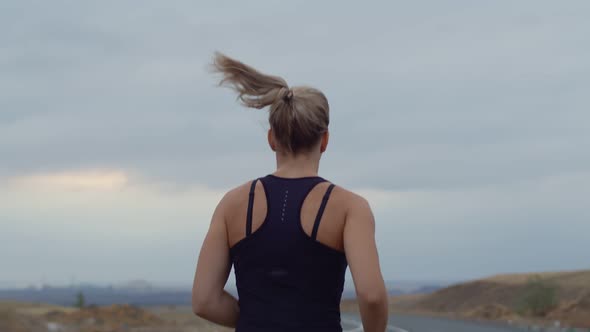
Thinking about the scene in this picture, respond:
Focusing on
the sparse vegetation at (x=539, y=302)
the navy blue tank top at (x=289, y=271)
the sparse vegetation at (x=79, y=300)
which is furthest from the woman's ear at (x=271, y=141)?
the sparse vegetation at (x=79, y=300)

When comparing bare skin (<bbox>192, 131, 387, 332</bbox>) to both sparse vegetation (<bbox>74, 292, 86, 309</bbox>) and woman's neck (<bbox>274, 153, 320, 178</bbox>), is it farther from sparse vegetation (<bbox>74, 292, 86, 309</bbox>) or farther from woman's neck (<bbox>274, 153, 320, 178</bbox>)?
sparse vegetation (<bbox>74, 292, 86, 309</bbox>)

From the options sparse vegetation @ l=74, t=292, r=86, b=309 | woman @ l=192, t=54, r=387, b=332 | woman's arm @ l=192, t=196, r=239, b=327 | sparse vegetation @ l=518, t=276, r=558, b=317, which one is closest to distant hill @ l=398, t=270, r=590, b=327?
sparse vegetation @ l=518, t=276, r=558, b=317

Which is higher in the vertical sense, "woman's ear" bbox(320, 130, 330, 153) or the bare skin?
"woman's ear" bbox(320, 130, 330, 153)

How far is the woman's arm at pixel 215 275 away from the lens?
3.88 metres

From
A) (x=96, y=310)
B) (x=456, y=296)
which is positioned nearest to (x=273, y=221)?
(x=96, y=310)

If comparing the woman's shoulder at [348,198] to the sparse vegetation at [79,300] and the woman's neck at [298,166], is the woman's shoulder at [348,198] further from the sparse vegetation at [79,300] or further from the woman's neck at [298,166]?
the sparse vegetation at [79,300]

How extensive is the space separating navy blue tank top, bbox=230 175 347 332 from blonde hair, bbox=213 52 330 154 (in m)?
0.16

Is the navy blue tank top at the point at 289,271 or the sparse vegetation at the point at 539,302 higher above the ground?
the navy blue tank top at the point at 289,271

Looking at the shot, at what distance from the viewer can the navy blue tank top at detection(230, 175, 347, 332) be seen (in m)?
3.69

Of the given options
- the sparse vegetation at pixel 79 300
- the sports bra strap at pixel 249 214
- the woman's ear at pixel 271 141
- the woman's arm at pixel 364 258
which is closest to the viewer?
the woman's arm at pixel 364 258

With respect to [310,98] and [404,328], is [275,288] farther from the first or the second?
[404,328]

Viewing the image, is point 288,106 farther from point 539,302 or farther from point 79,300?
point 79,300

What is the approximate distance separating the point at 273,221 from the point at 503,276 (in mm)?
110010

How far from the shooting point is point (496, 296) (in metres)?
87.9
